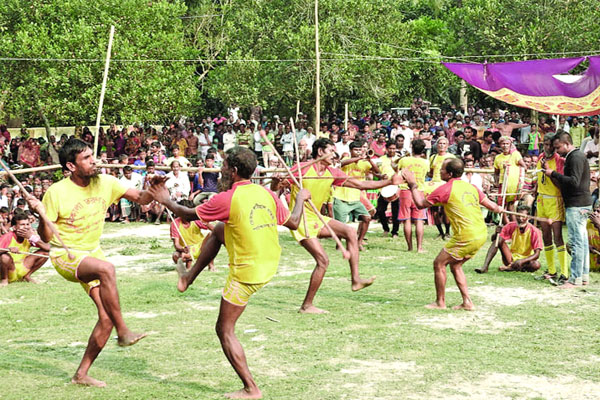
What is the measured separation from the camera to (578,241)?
1066 cm

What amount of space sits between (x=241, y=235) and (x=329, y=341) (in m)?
2.03

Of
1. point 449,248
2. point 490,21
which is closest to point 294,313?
point 449,248

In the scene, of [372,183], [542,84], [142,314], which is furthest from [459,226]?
[542,84]

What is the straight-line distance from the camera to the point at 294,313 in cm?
941

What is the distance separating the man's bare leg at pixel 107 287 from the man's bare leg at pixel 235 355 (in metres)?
0.78

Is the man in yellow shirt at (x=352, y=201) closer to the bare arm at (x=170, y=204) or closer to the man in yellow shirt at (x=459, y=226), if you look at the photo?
the man in yellow shirt at (x=459, y=226)

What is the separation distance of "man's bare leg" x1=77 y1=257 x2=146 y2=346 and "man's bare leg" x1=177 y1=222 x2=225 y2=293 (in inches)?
22.3

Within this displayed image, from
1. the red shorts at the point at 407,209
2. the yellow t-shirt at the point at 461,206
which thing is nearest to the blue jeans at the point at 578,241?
the yellow t-shirt at the point at 461,206

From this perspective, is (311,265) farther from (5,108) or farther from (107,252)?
(5,108)

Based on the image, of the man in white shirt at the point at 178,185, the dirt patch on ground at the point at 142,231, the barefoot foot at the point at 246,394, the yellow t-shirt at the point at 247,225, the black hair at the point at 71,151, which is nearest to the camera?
the barefoot foot at the point at 246,394

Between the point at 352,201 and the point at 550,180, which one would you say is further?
the point at 352,201

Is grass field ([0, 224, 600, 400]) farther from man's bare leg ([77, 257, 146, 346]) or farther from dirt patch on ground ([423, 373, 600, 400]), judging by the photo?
man's bare leg ([77, 257, 146, 346])

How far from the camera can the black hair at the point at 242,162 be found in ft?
21.8

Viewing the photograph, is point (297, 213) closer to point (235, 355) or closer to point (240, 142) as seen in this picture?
point (235, 355)
